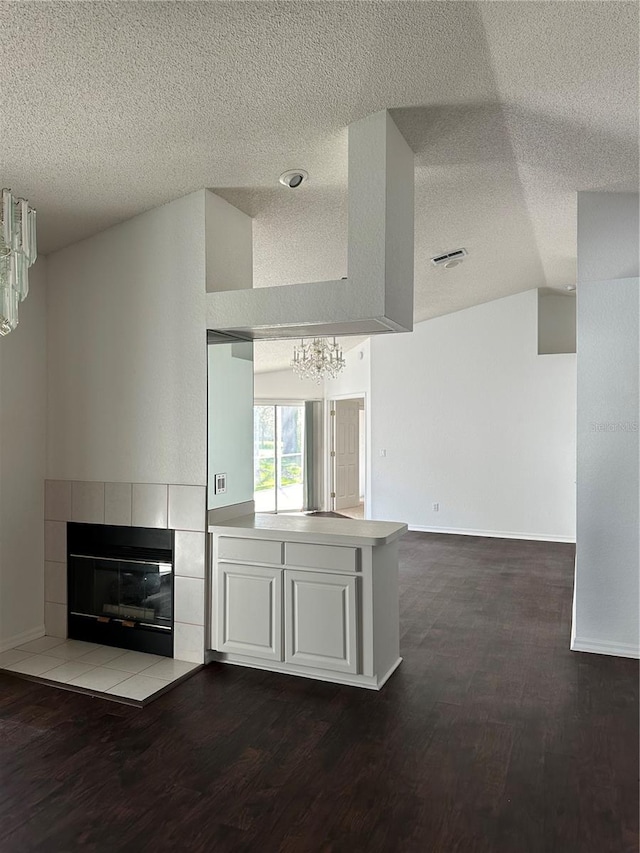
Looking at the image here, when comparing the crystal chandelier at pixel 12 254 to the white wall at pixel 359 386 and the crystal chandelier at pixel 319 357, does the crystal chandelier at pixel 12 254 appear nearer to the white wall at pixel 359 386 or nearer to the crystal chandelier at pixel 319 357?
the crystal chandelier at pixel 319 357

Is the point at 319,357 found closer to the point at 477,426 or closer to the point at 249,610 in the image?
the point at 477,426

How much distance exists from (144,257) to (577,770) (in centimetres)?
366

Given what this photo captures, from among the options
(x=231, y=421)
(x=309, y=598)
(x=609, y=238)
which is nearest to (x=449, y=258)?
(x=609, y=238)

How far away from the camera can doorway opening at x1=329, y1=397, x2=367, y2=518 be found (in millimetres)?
10445

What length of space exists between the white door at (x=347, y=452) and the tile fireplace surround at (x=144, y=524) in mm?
6526

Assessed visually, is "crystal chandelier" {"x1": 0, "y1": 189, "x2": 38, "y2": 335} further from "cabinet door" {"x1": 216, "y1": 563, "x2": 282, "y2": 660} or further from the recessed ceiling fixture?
"cabinet door" {"x1": 216, "y1": 563, "x2": 282, "y2": 660}

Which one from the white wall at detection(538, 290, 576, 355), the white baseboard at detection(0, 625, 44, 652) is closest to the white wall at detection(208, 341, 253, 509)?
the white baseboard at detection(0, 625, 44, 652)

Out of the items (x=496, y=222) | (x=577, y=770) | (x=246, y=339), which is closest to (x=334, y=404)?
(x=496, y=222)

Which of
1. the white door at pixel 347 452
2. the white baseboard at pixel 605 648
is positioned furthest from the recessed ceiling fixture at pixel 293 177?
the white door at pixel 347 452

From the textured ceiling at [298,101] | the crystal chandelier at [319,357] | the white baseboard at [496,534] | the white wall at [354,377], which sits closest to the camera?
the textured ceiling at [298,101]

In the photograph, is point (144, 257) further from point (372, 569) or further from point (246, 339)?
point (372, 569)

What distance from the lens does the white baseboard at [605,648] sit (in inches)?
151

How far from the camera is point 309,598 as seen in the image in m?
3.41

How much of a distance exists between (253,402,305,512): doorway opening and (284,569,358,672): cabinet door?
20.8 ft
